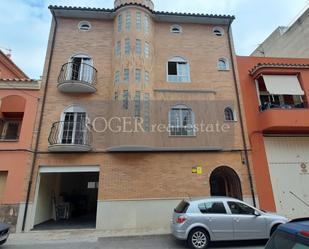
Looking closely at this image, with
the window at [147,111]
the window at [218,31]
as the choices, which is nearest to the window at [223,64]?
the window at [218,31]

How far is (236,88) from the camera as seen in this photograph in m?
11.9

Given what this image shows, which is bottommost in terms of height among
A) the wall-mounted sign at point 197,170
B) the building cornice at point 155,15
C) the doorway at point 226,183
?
the doorway at point 226,183

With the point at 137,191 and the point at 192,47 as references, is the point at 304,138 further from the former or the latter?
the point at 137,191

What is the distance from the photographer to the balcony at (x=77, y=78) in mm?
10641

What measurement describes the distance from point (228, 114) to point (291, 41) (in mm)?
9265

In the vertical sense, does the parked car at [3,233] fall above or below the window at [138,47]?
below

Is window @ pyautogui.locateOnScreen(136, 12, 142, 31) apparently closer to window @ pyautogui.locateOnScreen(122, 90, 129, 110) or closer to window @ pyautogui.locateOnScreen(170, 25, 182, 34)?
window @ pyautogui.locateOnScreen(170, 25, 182, 34)

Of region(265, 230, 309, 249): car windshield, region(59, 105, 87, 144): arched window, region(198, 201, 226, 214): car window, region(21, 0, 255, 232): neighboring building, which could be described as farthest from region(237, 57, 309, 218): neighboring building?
region(265, 230, 309, 249): car windshield

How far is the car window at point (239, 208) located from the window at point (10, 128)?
37.8 ft

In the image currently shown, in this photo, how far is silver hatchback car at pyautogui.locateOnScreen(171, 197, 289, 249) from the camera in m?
6.64

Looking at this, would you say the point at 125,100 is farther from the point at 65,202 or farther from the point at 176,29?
the point at 65,202

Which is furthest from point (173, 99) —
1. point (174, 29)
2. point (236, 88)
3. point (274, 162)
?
point (274, 162)

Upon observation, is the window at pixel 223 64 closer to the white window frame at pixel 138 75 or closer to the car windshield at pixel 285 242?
the white window frame at pixel 138 75

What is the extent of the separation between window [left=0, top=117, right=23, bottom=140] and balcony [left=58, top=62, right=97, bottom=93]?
3.57 meters
